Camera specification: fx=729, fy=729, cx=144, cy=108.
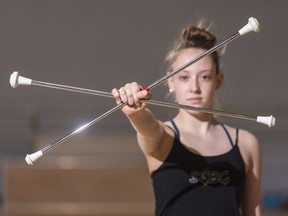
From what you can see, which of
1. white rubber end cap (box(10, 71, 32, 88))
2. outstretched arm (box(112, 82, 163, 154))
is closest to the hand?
outstretched arm (box(112, 82, 163, 154))

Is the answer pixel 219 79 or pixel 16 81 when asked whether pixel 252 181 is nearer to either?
pixel 219 79

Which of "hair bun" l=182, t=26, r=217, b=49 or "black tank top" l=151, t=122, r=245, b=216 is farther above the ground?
"hair bun" l=182, t=26, r=217, b=49

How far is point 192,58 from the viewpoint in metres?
1.74

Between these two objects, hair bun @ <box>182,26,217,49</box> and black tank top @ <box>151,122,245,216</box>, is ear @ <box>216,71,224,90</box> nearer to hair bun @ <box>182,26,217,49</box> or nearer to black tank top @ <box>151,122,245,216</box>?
hair bun @ <box>182,26,217,49</box>

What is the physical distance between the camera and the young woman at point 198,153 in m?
1.63

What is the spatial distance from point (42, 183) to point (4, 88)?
1113 mm

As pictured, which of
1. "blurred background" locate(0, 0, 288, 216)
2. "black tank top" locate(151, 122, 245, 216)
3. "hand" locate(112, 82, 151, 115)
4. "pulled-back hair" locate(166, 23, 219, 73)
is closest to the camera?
"hand" locate(112, 82, 151, 115)

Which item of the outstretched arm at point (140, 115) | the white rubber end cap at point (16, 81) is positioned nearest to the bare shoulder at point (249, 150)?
the outstretched arm at point (140, 115)

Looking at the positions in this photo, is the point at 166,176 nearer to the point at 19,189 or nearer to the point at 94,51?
the point at 19,189

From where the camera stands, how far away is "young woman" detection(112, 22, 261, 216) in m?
1.63

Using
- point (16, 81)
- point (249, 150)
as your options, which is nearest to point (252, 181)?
point (249, 150)

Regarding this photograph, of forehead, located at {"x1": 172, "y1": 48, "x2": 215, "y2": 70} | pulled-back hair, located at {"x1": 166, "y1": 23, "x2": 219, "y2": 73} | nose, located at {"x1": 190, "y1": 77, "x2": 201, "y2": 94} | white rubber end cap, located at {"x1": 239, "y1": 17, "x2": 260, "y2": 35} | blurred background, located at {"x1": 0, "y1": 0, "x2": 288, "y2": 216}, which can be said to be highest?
blurred background, located at {"x1": 0, "y1": 0, "x2": 288, "y2": 216}

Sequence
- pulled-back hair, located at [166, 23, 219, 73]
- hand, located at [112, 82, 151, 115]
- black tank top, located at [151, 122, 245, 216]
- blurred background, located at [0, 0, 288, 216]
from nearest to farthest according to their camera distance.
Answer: hand, located at [112, 82, 151, 115], black tank top, located at [151, 122, 245, 216], pulled-back hair, located at [166, 23, 219, 73], blurred background, located at [0, 0, 288, 216]

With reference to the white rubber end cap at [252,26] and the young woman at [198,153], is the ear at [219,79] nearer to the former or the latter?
the young woman at [198,153]
